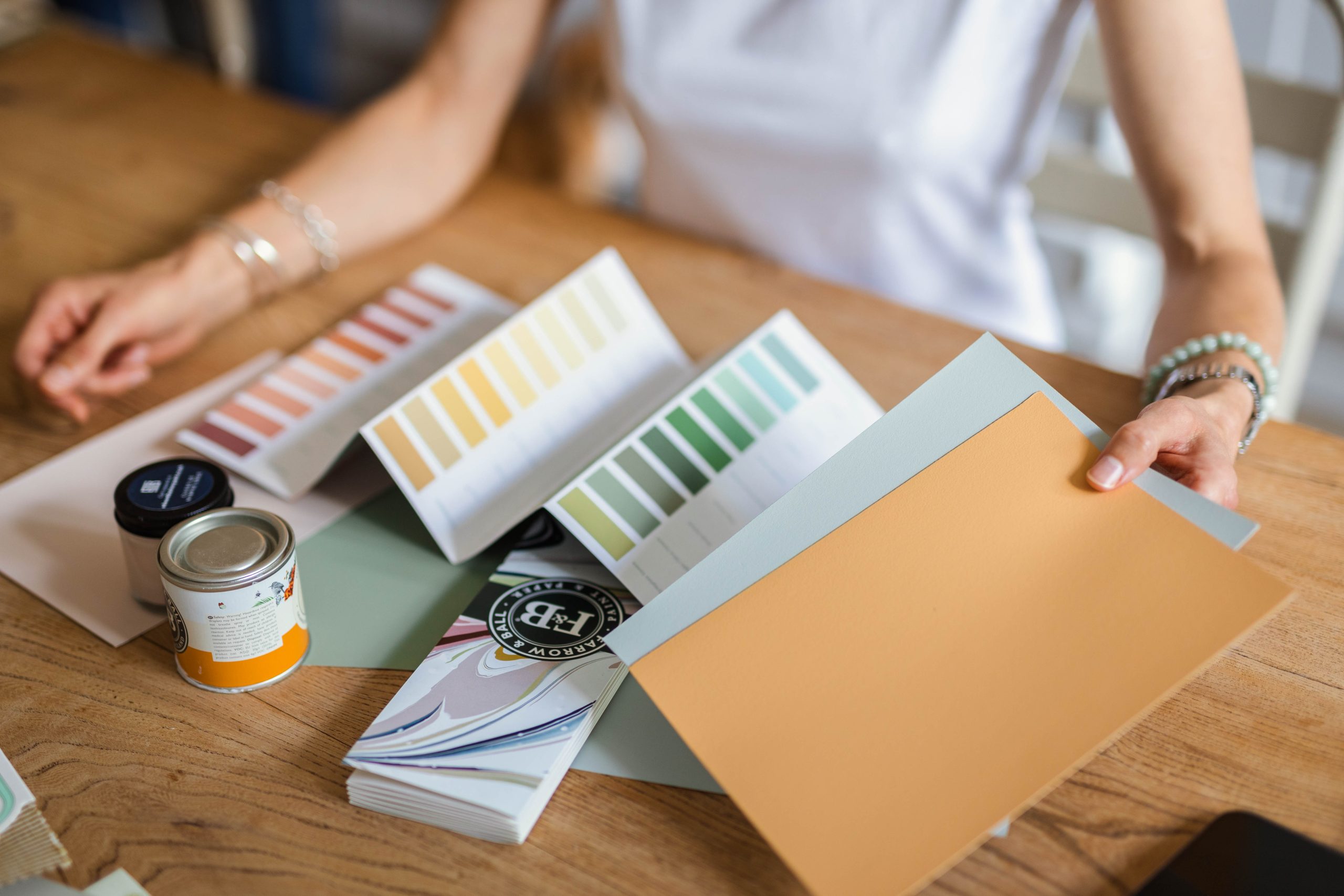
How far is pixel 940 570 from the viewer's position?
518 mm

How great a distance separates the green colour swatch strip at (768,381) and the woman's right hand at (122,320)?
1.60 feet

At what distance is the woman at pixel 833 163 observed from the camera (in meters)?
0.78

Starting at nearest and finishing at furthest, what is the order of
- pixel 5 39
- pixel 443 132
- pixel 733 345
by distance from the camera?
pixel 733 345 < pixel 443 132 < pixel 5 39

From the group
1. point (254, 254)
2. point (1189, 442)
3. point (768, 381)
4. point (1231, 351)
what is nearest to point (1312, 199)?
point (1231, 351)

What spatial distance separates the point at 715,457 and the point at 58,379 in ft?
1.70

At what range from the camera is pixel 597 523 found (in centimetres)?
62

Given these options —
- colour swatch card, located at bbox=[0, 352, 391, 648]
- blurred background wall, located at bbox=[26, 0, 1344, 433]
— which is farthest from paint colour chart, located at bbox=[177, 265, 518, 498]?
blurred background wall, located at bbox=[26, 0, 1344, 433]

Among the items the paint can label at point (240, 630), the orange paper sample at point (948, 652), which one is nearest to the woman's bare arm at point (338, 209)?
the paint can label at point (240, 630)

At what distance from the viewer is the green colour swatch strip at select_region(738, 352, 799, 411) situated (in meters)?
0.70

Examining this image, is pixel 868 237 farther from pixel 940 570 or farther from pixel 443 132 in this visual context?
pixel 940 570

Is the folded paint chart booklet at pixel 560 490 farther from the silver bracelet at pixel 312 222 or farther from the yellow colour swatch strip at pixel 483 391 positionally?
the silver bracelet at pixel 312 222

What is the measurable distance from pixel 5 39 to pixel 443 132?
0.75 m

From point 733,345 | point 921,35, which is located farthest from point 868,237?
point 733,345

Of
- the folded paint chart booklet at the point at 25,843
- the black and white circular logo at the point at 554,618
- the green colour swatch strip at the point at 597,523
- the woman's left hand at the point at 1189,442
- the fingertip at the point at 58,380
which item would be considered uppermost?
the woman's left hand at the point at 1189,442
